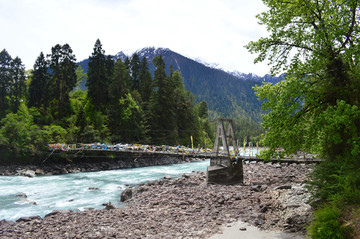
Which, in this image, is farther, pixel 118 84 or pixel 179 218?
pixel 118 84

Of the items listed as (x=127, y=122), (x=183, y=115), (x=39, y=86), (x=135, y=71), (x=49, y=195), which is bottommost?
(x=49, y=195)

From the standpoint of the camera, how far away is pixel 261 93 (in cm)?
1013

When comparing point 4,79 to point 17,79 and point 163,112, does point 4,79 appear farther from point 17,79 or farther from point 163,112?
point 163,112

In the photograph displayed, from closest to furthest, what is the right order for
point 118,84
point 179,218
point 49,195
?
point 179,218, point 49,195, point 118,84

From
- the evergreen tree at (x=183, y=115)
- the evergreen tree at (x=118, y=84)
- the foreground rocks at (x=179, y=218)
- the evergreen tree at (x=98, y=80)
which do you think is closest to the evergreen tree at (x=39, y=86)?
the evergreen tree at (x=98, y=80)

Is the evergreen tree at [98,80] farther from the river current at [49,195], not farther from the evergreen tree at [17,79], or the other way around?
the river current at [49,195]

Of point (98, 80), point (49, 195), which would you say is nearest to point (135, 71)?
point (98, 80)

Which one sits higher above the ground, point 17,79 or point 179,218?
point 17,79

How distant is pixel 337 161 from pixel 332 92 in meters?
2.34

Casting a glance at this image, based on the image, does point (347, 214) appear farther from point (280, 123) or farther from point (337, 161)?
point (280, 123)

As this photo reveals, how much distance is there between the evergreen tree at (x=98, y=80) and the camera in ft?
144

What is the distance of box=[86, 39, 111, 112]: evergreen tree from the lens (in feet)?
144

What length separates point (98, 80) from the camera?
43.7m

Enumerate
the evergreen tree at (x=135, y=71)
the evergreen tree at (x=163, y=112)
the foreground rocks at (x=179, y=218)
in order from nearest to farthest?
the foreground rocks at (x=179, y=218)
the evergreen tree at (x=163, y=112)
the evergreen tree at (x=135, y=71)
